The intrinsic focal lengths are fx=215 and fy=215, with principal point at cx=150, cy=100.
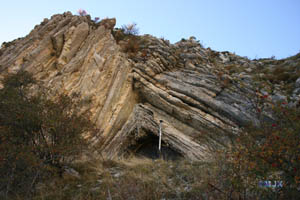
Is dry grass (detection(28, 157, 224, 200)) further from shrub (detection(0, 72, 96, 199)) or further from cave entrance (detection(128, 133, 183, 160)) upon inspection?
cave entrance (detection(128, 133, 183, 160))

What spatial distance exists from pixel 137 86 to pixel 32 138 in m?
7.01

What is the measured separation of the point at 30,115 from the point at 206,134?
751cm

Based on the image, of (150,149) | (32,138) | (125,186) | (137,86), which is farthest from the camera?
(150,149)

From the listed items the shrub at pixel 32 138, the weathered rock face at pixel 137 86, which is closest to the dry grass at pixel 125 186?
the shrub at pixel 32 138

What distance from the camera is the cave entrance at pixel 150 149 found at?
36.9 ft

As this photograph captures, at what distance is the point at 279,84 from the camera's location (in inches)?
463

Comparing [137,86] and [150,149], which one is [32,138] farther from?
[150,149]

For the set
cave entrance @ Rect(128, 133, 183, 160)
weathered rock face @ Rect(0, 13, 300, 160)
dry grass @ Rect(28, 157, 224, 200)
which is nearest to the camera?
dry grass @ Rect(28, 157, 224, 200)

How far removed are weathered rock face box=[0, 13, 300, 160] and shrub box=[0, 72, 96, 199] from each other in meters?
3.85

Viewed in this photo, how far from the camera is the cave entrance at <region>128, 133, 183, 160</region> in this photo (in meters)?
11.3

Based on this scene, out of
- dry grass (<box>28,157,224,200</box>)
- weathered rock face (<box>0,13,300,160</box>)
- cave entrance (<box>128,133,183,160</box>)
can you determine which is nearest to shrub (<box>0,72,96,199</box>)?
dry grass (<box>28,157,224,200</box>)

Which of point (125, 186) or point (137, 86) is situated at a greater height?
point (137, 86)

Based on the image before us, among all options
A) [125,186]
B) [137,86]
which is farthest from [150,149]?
[125,186]

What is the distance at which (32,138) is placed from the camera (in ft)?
19.2
